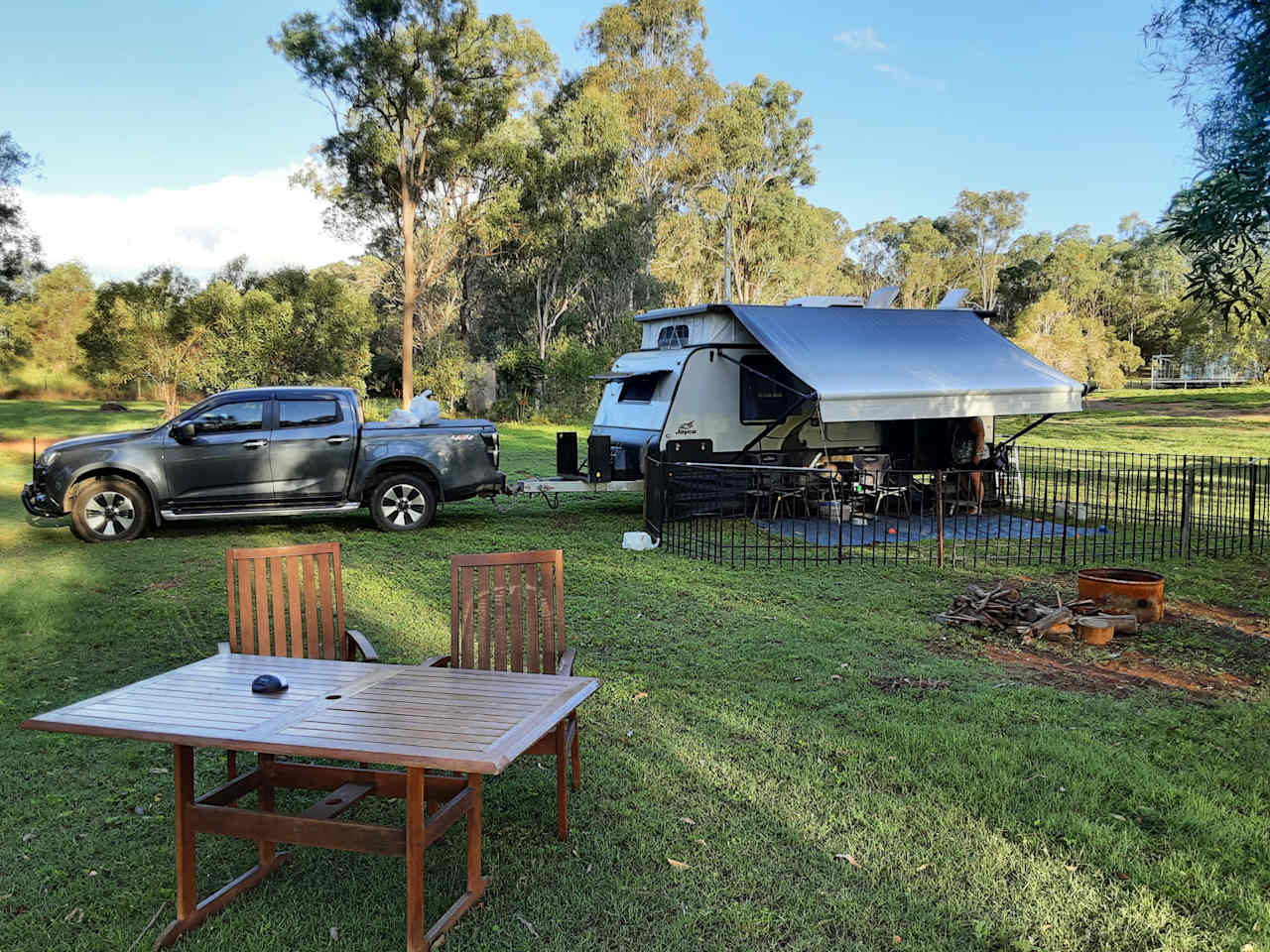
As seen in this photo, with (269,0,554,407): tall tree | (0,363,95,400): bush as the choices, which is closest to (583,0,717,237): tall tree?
(269,0,554,407): tall tree

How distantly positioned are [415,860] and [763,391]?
10327 mm

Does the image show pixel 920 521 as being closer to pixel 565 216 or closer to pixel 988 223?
pixel 565 216

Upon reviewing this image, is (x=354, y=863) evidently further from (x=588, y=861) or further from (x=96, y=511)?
(x=96, y=511)

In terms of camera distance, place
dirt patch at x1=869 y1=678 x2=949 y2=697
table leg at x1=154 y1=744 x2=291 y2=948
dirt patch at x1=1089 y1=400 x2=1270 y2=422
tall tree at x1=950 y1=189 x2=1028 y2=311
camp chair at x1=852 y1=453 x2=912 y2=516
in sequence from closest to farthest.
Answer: table leg at x1=154 y1=744 x2=291 y2=948 < dirt patch at x1=869 y1=678 x2=949 y2=697 < camp chair at x1=852 y1=453 x2=912 y2=516 < dirt patch at x1=1089 y1=400 x2=1270 y2=422 < tall tree at x1=950 y1=189 x2=1028 y2=311

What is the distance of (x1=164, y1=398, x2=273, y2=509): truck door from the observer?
10.7m

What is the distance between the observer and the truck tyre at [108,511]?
10.6m

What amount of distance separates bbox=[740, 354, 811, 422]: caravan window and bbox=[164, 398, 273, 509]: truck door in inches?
241

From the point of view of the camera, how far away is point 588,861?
12.3ft

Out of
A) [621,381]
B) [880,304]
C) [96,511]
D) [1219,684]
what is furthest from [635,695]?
[880,304]

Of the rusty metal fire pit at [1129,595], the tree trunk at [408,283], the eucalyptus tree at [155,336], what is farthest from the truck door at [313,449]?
the tree trunk at [408,283]

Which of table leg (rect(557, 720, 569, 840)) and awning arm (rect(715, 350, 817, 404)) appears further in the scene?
awning arm (rect(715, 350, 817, 404))

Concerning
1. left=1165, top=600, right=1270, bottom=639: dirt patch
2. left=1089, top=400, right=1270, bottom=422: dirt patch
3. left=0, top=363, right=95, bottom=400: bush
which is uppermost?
left=0, top=363, right=95, bottom=400: bush

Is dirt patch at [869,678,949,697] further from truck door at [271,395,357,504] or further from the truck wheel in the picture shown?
truck door at [271,395,357,504]

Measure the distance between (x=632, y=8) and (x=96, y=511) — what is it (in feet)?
125
